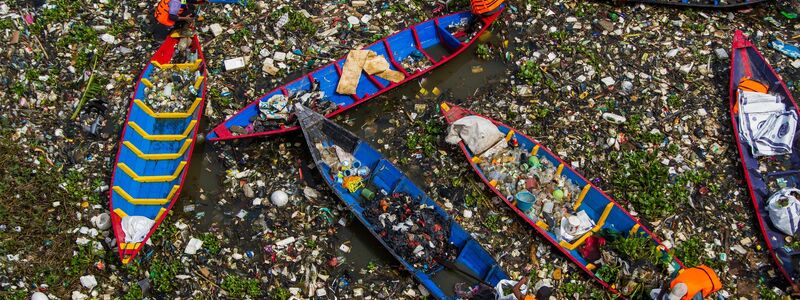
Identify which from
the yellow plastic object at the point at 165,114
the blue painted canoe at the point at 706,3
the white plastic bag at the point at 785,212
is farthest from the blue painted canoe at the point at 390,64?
the white plastic bag at the point at 785,212

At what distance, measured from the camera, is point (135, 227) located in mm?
8992

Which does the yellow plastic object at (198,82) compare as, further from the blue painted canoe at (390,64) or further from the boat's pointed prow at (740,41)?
the boat's pointed prow at (740,41)

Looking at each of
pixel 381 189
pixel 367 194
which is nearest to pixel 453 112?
pixel 381 189

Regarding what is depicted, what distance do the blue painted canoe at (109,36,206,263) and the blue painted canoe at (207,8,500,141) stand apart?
27.3 inches

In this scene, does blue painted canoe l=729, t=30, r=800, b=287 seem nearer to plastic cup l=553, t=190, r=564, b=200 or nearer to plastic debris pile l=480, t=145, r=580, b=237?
plastic debris pile l=480, t=145, r=580, b=237

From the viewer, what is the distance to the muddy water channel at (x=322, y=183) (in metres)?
9.36

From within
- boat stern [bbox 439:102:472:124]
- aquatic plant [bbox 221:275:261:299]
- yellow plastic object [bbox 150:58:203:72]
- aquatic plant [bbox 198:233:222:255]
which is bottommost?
aquatic plant [bbox 221:275:261:299]

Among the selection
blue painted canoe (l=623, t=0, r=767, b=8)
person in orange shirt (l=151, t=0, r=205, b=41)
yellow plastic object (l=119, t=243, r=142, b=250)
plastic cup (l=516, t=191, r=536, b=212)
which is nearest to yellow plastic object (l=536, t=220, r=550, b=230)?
plastic cup (l=516, t=191, r=536, b=212)

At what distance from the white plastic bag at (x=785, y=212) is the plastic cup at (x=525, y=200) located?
3.49m

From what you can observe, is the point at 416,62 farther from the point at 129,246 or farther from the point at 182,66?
the point at 129,246

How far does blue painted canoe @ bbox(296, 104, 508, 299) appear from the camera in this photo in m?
8.75

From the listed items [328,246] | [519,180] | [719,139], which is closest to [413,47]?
[519,180]

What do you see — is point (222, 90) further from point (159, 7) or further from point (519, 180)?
point (519, 180)

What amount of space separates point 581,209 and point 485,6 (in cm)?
381
